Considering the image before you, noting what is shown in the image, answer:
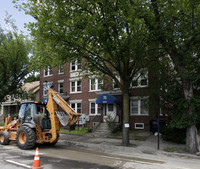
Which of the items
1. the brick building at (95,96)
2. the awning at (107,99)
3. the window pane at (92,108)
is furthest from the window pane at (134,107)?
the window pane at (92,108)

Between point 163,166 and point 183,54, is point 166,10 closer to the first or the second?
point 183,54

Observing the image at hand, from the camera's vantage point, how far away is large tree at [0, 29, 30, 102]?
87.0ft

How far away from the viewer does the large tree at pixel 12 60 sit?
26511 millimetres

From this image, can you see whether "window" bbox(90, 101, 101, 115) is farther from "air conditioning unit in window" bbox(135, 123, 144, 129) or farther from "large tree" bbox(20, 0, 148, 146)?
"large tree" bbox(20, 0, 148, 146)

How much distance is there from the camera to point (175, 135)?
47.0ft

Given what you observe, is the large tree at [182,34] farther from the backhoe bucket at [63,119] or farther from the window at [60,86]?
the window at [60,86]

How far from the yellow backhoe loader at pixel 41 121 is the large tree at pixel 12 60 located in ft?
53.0

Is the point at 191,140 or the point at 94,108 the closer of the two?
the point at 191,140

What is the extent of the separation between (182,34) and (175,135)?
22.3 ft

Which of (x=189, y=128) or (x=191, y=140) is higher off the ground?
(x=189, y=128)

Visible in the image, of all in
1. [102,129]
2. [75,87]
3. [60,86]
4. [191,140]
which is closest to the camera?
[191,140]

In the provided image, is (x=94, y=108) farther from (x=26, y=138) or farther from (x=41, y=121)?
(x=26, y=138)

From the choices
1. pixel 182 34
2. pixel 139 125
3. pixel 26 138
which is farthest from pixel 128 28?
pixel 139 125

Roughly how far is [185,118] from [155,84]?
11.5 feet
